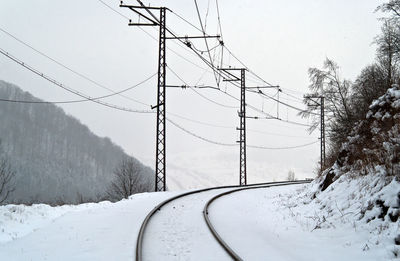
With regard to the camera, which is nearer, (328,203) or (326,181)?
(328,203)

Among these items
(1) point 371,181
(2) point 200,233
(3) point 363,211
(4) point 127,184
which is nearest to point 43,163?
(4) point 127,184

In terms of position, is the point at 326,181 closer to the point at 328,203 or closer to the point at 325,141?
the point at 328,203

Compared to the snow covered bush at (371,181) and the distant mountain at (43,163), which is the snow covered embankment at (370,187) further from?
the distant mountain at (43,163)

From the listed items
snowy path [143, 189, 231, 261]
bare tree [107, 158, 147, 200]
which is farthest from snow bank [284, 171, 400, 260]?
bare tree [107, 158, 147, 200]

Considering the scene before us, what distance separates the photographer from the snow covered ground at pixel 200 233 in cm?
679

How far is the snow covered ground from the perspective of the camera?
22.3ft

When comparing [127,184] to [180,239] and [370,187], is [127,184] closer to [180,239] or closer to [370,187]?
[180,239]

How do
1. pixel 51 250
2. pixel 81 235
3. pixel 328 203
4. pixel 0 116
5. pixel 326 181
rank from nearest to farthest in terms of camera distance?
pixel 51 250, pixel 81 235, pixel 328 203, pixel 326 181, pixel 0 116

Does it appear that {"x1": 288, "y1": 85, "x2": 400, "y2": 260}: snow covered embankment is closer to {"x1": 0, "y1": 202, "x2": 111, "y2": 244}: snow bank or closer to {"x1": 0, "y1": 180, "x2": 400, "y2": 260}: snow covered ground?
{"x1": 0, "y1": 180, "x2": 400, "y2": 260}: snow covered ground

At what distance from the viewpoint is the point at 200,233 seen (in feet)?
28.7

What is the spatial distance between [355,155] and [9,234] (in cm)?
1080

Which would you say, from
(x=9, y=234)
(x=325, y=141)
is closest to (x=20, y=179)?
(x=325, y=141)

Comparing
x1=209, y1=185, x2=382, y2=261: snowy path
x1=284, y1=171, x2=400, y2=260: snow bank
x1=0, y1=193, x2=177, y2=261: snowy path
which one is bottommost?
x1=0, y1=193, x2=177, y2=261: snowy path

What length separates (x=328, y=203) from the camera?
9336mm
